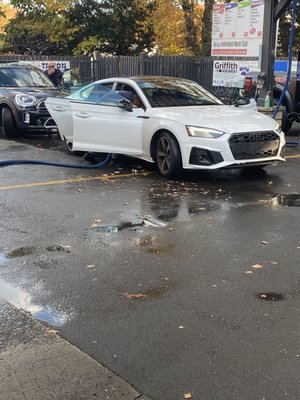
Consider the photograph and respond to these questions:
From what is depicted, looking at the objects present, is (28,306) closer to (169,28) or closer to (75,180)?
(75,180)

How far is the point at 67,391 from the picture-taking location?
301 cm

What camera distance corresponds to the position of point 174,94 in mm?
9352

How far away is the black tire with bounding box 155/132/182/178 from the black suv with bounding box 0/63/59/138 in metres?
4.32

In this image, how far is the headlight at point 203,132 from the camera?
26.1 feet

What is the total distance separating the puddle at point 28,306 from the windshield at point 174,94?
204 inches

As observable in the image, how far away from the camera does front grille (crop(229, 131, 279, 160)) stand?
799 centimetres

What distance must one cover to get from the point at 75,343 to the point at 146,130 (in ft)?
18.4

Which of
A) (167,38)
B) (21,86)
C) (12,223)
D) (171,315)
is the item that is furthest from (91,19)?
(171,315)

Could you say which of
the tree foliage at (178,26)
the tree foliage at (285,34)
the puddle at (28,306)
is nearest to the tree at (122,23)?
the tree foliage at (178,26)

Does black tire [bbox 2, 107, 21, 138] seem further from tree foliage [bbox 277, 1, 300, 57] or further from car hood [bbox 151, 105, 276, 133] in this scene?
tree foliage [bbox 277, 1, 300, 57]

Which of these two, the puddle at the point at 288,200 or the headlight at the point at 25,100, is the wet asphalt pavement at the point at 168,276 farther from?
the headlight at the point at 25,100

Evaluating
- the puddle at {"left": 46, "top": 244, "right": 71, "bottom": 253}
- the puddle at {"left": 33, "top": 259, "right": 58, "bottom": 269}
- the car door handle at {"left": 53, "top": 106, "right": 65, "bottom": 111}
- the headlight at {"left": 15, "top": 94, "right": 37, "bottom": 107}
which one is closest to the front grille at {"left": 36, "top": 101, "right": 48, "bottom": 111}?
the headlight at {"left": 15, "top": 94, "right": 37, "bottom": 107}

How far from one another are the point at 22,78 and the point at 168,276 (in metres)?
10.5

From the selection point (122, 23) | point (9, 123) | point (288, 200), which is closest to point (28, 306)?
point (288, 200)
